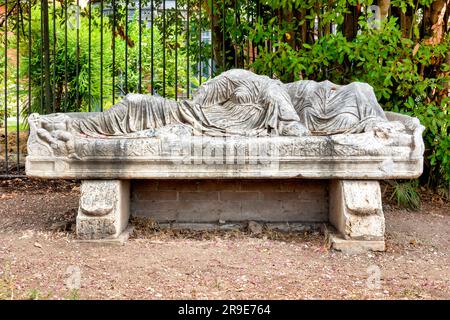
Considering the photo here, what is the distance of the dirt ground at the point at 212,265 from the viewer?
399cm

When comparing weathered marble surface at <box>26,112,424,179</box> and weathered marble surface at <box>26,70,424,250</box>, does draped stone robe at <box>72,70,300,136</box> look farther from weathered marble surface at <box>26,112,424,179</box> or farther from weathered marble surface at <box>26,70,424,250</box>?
weathered marble surface at <box>26,112,424,179</box>

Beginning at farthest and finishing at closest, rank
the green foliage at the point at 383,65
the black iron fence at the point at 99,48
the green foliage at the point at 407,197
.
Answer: the black iron fence at the point at 99,48 → the green foliage at the point at 407,197 → the green foliage at the point at 383,65

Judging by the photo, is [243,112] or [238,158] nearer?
[238,158]

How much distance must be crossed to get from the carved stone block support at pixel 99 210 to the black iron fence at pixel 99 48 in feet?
6.89

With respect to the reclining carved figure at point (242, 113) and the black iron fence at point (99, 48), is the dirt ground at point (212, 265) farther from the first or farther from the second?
the black iron fence at point (99, 48)

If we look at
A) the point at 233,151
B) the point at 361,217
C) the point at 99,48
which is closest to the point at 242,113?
the point at 233,151

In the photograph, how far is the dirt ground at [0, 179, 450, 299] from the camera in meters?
3.99

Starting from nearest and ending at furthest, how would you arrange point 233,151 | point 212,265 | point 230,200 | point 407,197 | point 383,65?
point 212,265 < point 233,151 < point 230,200 < point 407,197 < point 383,65

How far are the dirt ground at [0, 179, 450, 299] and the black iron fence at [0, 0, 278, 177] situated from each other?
7.54 ft

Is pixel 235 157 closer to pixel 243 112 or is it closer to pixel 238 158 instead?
pixel 238 158

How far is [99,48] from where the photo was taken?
9961 millimetres

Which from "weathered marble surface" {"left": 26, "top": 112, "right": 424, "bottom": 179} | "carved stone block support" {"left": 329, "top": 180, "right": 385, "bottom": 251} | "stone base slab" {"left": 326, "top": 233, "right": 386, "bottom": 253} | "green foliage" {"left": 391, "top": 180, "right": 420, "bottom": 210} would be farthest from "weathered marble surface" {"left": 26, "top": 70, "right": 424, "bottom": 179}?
"green foliage" {"left": 391, "top": 180, "right": 420, "bottom": 210}

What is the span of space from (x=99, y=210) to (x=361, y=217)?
208 centimetres

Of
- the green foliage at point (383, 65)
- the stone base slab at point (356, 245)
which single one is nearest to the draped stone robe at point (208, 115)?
the stone base slab at point (356, 245)
